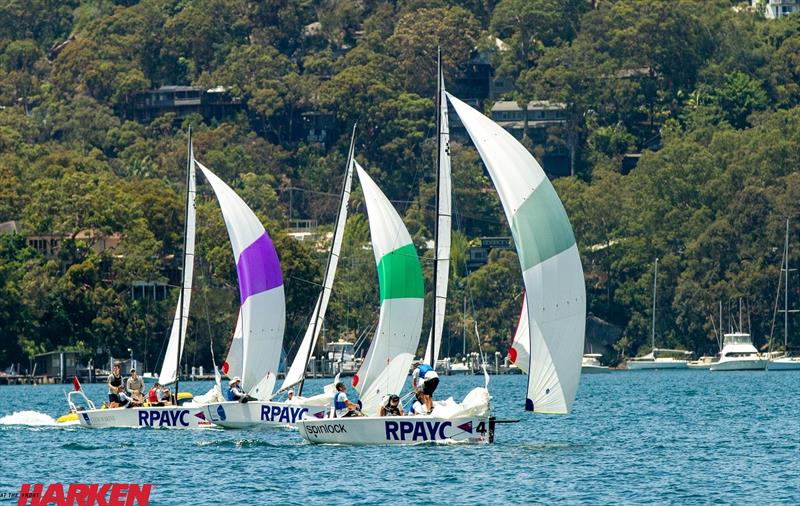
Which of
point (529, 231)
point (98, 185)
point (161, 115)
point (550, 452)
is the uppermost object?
point (161, 115)

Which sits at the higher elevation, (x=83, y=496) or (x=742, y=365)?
(x=742, y=365)

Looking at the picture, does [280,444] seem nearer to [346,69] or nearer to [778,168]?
[778,168]

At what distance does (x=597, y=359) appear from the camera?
133 m

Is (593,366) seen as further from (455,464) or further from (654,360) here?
(455,464)

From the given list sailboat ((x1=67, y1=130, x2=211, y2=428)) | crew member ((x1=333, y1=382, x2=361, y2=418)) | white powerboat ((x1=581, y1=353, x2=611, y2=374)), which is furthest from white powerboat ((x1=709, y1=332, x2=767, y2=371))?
crew member ((x1=333, y1=382, x2=361, y2=418))

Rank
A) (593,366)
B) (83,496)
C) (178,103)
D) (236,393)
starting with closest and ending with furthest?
(83,496)
(236,393)
(593,366)
(178,103)

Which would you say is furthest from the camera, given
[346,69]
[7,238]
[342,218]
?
[346,69]

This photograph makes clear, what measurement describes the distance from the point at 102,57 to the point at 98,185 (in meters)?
66.4

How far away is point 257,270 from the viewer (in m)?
54.8

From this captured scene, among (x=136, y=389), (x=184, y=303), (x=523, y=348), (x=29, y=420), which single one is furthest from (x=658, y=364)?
(x=523, y=348)

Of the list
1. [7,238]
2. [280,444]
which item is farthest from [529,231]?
[7,238]

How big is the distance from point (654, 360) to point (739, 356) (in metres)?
7.30

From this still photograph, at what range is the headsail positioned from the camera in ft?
177

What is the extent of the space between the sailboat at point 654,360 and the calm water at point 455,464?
6415 cm
